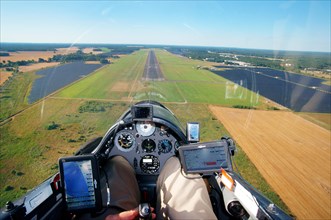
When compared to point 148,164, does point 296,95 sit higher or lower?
lower

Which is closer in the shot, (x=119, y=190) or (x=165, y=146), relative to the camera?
(x=119, y=190)

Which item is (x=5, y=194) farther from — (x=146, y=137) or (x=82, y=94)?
(x=82, y=94)

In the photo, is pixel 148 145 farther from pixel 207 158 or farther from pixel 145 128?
pixel 207 158

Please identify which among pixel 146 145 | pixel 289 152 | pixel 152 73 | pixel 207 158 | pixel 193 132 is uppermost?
pixel 207 158

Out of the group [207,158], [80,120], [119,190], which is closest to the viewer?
[119,190]

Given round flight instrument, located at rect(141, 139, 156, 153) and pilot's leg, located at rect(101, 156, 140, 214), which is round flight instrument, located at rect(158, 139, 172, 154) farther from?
pilot's leg, located at rect(101, 156, 140, 214)

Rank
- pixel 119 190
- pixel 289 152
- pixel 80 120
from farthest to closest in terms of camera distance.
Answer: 1. pixel 80 120
2. pixel 289 152
3. pixel 119 190

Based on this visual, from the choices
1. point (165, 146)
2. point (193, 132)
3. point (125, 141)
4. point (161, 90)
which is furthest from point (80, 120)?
point (193, 132)

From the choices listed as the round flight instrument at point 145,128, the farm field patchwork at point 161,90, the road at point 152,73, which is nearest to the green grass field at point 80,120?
the farm field patchwork at point 161,90

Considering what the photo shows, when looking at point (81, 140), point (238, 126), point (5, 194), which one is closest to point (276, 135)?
point (238, 126)
